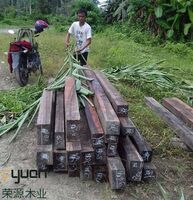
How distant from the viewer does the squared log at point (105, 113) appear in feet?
12.1

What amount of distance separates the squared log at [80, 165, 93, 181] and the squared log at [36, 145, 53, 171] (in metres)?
0.32

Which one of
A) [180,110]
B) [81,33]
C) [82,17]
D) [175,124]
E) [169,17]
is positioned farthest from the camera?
[169,17]

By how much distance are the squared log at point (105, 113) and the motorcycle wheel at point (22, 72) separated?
109 inches

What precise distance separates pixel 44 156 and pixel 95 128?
1.88 ft

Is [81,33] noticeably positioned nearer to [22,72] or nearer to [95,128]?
[22,72]

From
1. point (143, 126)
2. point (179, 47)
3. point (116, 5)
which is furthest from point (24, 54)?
point (116, 5)

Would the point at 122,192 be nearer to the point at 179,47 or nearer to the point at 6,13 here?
the point at 179,47

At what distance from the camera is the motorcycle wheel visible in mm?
7594

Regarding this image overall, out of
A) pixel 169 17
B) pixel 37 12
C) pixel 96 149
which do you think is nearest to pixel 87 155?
pixel 96 149

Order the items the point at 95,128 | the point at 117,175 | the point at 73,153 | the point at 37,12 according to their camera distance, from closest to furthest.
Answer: the point at 117,175, the point at 73,153, the point at 95,128, the point at 37,12

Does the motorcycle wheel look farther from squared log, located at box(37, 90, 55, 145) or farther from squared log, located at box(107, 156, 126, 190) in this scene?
squared log, located at box(107, 156, 126, 190)

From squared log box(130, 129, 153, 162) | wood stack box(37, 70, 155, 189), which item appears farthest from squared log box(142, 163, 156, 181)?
squared log box(130, 129, 153, 162)

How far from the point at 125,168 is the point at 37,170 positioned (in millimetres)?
921

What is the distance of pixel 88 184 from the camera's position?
149 inches
